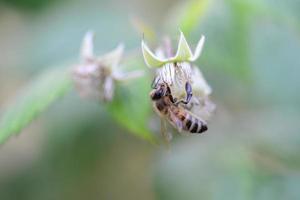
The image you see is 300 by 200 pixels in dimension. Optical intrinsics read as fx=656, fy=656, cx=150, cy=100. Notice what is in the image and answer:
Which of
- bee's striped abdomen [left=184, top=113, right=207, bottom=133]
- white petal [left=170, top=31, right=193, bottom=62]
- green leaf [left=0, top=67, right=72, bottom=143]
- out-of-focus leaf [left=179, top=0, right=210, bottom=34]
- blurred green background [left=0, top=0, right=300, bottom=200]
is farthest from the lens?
blurred green background [left=0, top=0, right=300, bottom=200]

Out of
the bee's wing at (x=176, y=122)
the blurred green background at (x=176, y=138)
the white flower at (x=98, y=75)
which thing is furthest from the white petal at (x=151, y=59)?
the blurred green background at (x=176, y=138)

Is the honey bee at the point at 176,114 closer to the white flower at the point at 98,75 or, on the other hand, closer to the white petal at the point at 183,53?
the white petal at the point at 183,53

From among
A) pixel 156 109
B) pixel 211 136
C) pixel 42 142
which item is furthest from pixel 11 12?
pixel 156 109

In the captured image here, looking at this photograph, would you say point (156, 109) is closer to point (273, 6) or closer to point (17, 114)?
point (17, 114)

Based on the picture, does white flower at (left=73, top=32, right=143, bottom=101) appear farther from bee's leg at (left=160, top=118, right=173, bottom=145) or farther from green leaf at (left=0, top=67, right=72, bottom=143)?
bee's leg at (left=160, top=118, right=173, bottom=145)

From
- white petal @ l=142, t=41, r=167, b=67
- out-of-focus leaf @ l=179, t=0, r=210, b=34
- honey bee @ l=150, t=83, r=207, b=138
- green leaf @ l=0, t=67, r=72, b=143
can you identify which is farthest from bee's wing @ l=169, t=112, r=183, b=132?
out-of-focus leaf @ l=179, t=0, r=210, b=34

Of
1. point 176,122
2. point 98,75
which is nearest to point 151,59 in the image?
point 176,122

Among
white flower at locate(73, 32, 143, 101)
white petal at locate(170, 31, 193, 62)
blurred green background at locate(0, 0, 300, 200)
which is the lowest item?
white petal at locate(170, 31, 193, 62)
